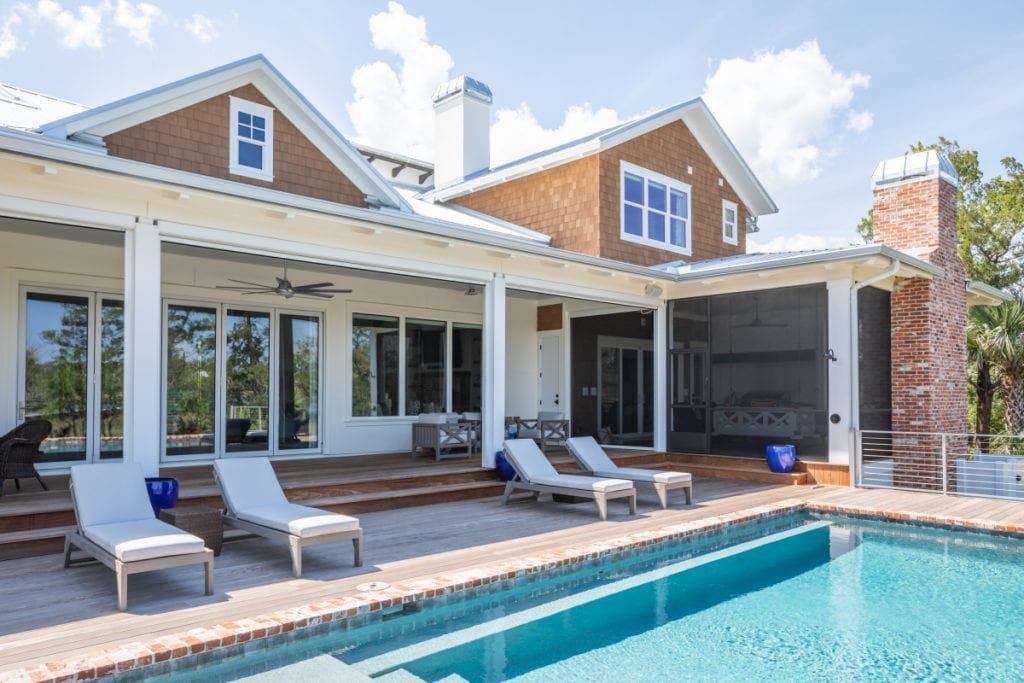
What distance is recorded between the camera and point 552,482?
862cm

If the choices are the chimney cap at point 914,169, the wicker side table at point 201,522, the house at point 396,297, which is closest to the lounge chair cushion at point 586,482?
the house at point 396,297

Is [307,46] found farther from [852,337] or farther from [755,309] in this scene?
[852,337]

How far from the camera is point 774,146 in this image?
101ft

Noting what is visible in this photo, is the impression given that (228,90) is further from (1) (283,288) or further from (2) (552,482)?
(2) (552,482)

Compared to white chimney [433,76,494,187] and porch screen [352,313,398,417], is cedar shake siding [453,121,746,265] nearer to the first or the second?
white chimney [433,76,494,187]

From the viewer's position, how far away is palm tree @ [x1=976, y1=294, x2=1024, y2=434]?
49.1 ft

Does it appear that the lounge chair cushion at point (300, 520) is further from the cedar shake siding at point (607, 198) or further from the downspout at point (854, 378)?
the cedar shake siding at point (607, 198)

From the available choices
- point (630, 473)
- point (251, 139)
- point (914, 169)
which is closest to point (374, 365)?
point (251, 139)

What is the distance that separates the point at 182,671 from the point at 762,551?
559cm

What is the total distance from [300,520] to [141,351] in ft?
8.11

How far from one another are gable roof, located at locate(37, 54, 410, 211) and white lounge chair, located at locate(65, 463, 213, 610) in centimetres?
527

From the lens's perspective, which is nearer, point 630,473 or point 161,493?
point 161,493

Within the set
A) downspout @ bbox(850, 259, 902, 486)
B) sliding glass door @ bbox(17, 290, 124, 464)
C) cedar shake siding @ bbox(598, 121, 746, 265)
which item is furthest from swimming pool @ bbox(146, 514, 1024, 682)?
cedar shake siding @ bbox(598, 121, 746, 265)

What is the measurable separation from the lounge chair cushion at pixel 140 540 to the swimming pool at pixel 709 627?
108 cm
